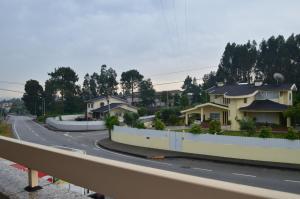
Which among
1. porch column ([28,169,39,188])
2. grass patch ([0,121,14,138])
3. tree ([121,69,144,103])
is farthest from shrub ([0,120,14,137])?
tree ([121,69,144,103])

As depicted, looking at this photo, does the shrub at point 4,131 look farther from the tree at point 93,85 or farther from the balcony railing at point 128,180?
the tree at point 93,85

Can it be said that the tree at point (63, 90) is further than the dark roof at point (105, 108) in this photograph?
Yes

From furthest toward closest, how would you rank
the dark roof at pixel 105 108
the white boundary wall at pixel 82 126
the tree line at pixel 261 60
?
the tree line at pixel 261 60 < the dark roof at pixel 105 108 < the white boundary wall at pixel 82 126

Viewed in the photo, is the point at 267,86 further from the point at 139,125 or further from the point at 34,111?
the point at 34,111

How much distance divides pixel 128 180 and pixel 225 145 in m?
16.1

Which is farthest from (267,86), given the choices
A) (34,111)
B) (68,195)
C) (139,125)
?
(34,111)

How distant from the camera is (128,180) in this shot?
1.69 m

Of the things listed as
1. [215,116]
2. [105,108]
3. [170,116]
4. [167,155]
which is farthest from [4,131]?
[105,108]

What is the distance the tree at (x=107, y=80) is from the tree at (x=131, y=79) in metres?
3.15

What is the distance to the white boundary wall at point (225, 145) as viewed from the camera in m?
15.2

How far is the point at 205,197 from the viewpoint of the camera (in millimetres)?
1266

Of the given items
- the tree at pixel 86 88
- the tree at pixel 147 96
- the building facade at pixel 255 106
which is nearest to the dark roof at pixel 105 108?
the tree at pixel 147 96

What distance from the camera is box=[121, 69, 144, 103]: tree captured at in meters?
86.6

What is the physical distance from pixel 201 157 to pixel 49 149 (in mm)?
15586
